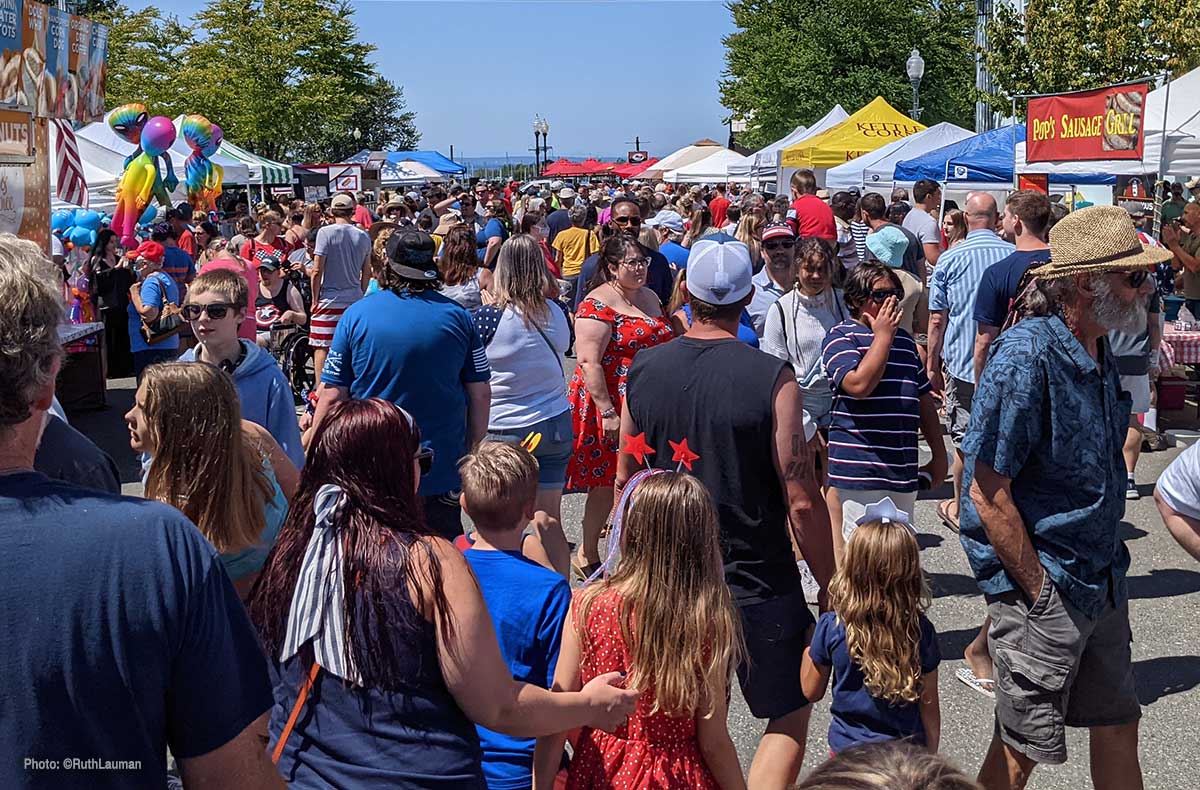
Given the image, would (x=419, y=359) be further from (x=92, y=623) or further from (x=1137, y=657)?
(x=1137, y=657)

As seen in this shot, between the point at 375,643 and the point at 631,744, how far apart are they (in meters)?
0.85

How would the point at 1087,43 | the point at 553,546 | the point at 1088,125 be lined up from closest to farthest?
the point at 553,546 < the point at 1088,125 < the point at 1087,43

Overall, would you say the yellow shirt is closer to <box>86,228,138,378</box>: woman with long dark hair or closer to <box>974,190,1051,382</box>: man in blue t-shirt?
<box>86,228,138,378</box>: woman with long dark hair

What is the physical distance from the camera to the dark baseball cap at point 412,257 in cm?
471

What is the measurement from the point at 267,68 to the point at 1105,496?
142 feet

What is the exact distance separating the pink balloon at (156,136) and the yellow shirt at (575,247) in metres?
7.46

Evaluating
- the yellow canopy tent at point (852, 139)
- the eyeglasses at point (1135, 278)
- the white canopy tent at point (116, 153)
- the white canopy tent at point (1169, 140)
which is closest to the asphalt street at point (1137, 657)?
the eyeglasses at point (1135, 278)

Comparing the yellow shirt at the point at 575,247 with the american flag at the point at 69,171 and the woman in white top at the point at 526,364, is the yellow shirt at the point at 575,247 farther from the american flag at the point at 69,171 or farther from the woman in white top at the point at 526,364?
the woman in white top at the point at 526,364

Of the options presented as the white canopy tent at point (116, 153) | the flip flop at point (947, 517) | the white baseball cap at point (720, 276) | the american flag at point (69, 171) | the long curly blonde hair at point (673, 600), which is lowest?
the flip flop at point (947, 517)

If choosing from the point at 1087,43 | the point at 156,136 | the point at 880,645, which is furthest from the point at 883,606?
the point at 1087,43

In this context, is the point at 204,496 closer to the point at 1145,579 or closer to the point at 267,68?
the point at 1145,579

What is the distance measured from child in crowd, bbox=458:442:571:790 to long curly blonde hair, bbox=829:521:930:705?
0.85m

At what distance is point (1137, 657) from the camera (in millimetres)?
5180

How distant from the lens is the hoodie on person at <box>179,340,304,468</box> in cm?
422
